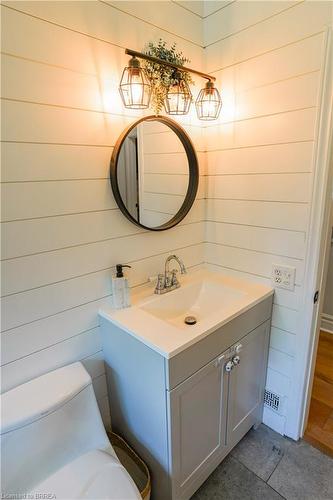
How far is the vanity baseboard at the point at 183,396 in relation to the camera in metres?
1.07

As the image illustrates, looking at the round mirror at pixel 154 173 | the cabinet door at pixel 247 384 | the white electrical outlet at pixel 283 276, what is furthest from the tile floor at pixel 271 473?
the round mirror at pixel 154 173

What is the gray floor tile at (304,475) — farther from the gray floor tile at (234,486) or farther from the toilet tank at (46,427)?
the toilet tank at (46,427)

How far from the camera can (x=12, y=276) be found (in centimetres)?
102

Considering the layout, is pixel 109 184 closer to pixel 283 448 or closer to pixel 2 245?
pixel 2 245

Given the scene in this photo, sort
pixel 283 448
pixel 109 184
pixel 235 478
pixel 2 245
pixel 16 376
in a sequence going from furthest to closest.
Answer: pixel 283 448
pixel 235 478
pixel 109 184
pixel 16 376
pixel 2 245

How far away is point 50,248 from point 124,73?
0.77 m

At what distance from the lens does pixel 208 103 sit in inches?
53.8

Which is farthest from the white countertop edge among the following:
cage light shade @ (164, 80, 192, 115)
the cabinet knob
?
cage light shade @ (164, 80, 192, 115)

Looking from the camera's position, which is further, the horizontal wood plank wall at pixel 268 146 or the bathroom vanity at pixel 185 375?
the horizontal wood plank wall at pixel 268 146

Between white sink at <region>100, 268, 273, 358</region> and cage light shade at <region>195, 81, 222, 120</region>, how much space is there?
0.89 m

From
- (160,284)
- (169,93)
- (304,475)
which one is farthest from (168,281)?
(304,475)

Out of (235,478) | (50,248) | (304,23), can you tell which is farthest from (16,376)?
(304,23)

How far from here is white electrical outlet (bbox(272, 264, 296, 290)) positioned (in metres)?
1.38

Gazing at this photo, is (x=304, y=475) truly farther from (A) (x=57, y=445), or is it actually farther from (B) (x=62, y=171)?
(B) (x=62, y=171)
